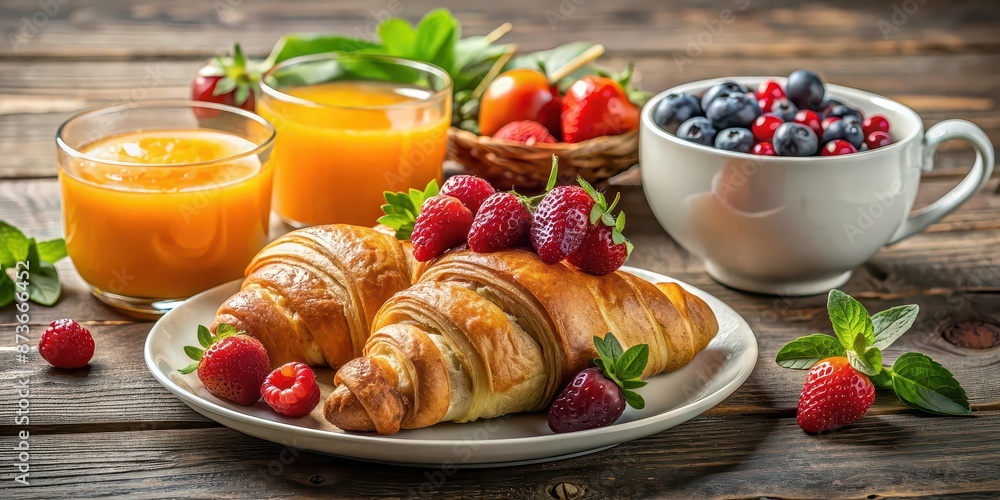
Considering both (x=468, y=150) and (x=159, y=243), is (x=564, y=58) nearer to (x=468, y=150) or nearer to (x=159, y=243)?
(x=468, y=150)

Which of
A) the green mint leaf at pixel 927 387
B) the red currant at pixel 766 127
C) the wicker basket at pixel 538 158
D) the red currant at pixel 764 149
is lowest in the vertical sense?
the wicker basket at pixel 538 158

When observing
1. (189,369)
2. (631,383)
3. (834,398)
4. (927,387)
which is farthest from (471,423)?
(927,387)

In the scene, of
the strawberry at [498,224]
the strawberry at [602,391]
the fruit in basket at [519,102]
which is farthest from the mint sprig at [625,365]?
the fruit in basket at [519,102]

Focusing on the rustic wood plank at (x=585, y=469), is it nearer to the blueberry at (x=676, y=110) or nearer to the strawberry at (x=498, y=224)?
the strawberry at (x=498, y=224)

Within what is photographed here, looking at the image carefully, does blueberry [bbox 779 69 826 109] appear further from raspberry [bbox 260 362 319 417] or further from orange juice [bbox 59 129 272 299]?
raspberry [bbox 260 362 319 417]

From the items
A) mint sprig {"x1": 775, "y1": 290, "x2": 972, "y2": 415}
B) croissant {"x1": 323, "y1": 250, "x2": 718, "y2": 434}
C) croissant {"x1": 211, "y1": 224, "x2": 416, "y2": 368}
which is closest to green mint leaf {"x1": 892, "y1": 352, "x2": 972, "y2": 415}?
mint sprig {"x1": 775, "y1": 290, "x2": 972, "y2": 415}

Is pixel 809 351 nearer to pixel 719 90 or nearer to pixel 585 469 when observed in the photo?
pixel 585 469
